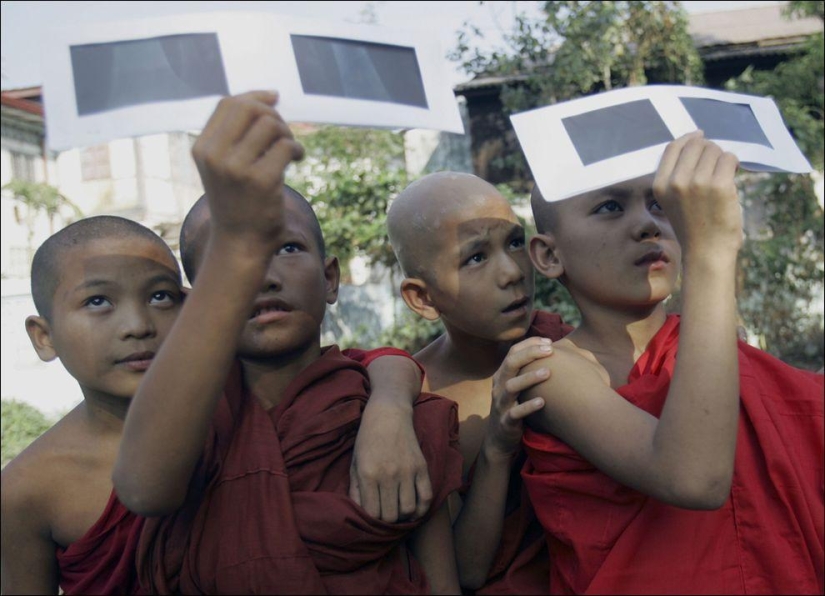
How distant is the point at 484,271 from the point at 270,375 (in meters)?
0.59

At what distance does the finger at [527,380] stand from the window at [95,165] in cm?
2018

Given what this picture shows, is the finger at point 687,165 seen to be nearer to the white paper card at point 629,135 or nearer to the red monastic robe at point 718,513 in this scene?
the white paper card at point 629,135

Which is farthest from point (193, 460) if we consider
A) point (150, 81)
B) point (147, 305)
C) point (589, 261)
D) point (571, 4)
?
point (571, 4)

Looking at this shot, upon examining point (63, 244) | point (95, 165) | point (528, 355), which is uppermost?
point (95, 165)

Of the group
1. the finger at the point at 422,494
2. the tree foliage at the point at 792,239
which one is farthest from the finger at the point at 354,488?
the tree foliage at the point at 792,239

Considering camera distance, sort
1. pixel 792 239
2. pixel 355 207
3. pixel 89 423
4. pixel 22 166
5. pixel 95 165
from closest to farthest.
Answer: pixel 89 423 < pixel 792 239 < pixel 355 207 < pixel 22 166 < pixel 95 165

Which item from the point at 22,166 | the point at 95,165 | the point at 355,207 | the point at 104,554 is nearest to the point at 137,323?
the point at 104,554

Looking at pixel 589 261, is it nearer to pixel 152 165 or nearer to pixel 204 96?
pixel 204 96

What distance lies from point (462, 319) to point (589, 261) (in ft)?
1.42

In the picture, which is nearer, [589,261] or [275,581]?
[275,581]

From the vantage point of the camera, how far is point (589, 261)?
187 centimetres

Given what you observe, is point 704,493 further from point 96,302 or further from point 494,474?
point 96,302

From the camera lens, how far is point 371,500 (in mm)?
1636

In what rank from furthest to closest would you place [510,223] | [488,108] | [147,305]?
[488,108]
[510,223]
[147,305]
